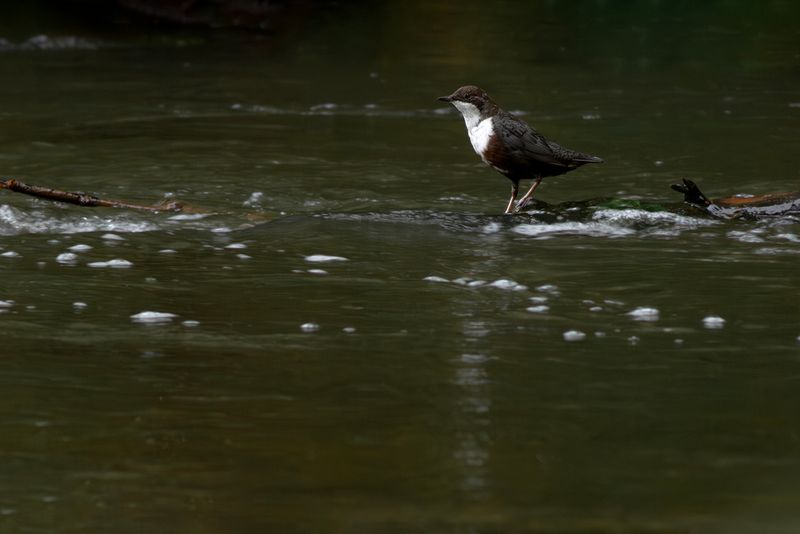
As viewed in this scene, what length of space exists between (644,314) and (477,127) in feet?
8.73

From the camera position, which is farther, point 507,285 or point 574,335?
point 507,285

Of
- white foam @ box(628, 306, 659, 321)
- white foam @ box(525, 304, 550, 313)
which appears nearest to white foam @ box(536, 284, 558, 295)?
white foam @ box(525, 304, 550, 313)

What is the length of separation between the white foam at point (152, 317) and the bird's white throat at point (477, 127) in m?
2.85

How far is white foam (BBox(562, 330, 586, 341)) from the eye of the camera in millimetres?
5199

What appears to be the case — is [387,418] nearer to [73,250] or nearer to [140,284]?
[140,284]

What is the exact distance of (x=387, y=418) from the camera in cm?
425

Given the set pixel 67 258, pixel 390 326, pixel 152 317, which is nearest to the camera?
pixel 390 326

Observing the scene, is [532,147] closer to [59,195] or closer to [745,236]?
[745,236]

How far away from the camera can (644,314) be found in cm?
563

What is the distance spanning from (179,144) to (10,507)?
309 inches

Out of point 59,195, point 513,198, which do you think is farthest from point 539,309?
point 59,195

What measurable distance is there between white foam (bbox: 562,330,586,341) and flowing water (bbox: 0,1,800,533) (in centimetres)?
5

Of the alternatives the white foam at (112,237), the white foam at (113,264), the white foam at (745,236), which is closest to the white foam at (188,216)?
the white foam at (112,237)

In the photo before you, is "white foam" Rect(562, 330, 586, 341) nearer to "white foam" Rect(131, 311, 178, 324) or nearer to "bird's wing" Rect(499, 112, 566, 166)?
"white foam" Rect(131, 311, 178, 324)
